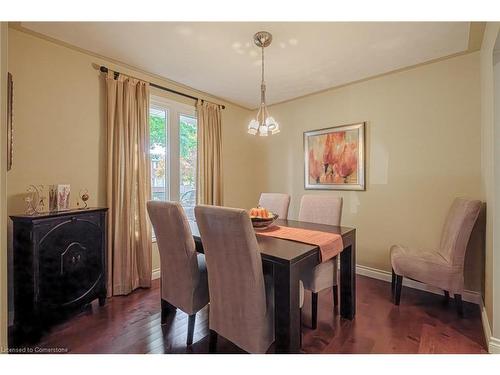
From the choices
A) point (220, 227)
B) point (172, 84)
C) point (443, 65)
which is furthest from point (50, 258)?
point (443, 65)

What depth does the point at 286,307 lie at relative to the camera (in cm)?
133

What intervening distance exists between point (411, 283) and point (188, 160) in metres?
3.12

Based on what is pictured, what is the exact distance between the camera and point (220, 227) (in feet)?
4.47

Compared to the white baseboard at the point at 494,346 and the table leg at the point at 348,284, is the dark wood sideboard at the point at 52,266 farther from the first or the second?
the white baseboard at the point at 494,346

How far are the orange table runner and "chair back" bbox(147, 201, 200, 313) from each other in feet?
1.97

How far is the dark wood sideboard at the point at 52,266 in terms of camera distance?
1.77 metres

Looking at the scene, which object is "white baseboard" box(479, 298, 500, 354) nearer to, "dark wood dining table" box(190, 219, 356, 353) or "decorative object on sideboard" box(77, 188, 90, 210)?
"dark wood dining table" box(190, 219, 356, 353)

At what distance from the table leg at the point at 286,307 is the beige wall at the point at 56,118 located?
83.0 inches

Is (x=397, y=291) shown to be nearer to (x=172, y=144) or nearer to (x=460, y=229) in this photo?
(x=460, y=229)

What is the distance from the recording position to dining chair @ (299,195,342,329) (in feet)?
6.31

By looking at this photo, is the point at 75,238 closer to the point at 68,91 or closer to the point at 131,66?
the point at 68,91

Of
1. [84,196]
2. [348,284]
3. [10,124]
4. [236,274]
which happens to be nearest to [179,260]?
[236,274]

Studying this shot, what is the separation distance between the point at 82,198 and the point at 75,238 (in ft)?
1.38

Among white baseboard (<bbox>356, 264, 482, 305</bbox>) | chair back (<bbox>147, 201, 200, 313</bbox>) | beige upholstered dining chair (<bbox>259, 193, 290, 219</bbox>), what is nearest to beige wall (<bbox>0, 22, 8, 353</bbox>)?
chair back (<bbox>147, 201, 200, 313</bbox>)
